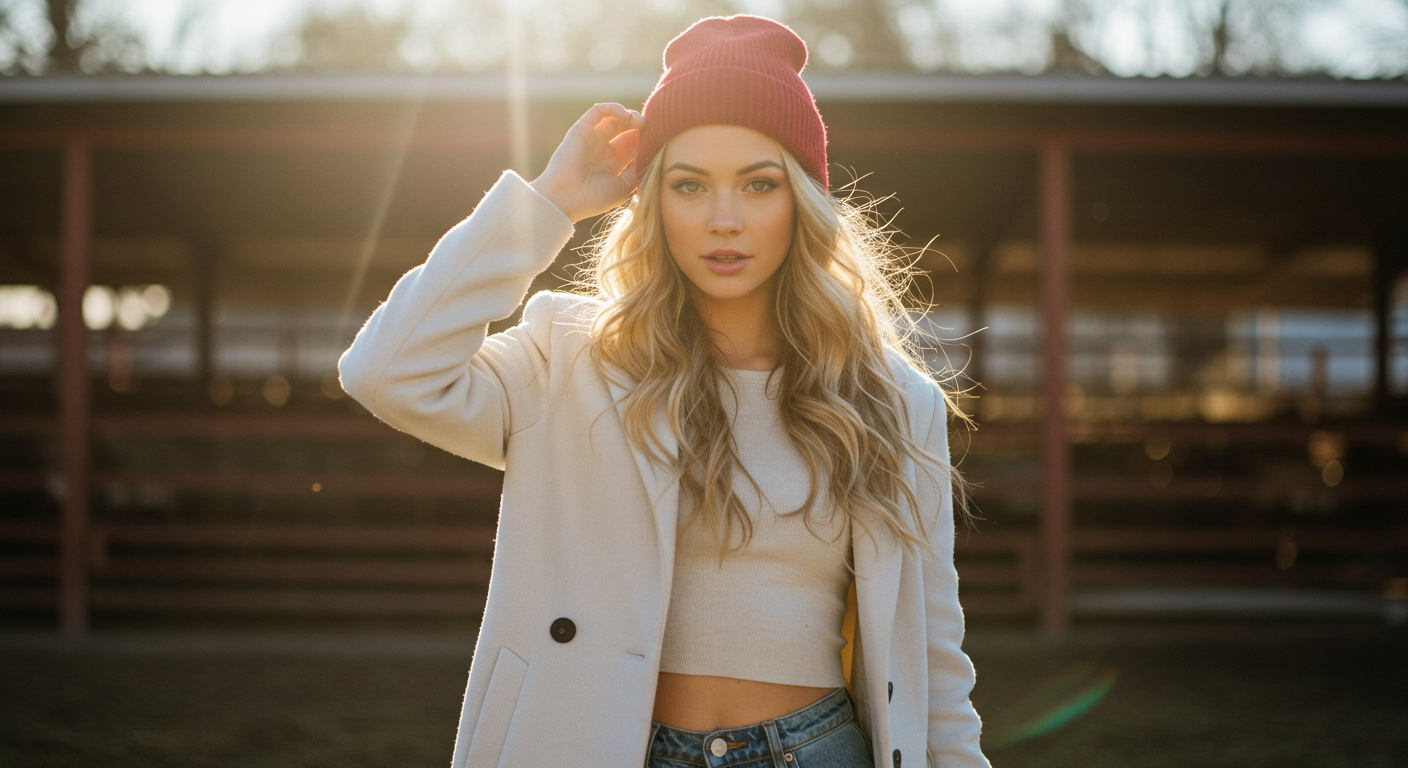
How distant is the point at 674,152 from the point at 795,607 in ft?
2.47

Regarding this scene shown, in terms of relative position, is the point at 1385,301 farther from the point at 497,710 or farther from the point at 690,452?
the point at 497,710

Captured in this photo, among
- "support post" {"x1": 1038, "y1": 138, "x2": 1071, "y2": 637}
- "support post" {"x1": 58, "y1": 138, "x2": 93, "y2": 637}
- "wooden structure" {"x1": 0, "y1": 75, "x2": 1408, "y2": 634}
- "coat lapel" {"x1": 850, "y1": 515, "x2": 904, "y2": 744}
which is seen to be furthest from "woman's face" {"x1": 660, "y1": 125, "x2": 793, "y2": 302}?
"support post" {"x1": 58, "y1": 138, "x2": 93, "y2": 637}

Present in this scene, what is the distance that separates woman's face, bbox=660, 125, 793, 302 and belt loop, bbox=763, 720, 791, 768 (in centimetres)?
68

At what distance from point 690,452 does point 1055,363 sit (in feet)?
16.3

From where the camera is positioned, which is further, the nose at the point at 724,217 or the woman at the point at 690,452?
the nose at the point at 724,217

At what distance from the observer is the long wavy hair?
1.61m

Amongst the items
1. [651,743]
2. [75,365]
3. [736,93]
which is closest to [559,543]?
[651,743]

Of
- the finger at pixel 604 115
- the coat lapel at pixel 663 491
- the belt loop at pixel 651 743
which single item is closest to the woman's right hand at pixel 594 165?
the finger at pixel 604 115

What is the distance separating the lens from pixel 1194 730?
463 cm

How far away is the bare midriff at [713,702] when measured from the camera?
5.12ft

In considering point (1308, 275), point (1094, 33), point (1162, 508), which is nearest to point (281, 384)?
point (1162, 508)

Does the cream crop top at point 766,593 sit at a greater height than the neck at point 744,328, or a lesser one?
lesser

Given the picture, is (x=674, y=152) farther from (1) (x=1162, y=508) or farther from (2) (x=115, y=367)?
(2) (x=115, y=367)

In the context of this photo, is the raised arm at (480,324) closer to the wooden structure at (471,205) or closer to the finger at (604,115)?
the finger at (604,115)
